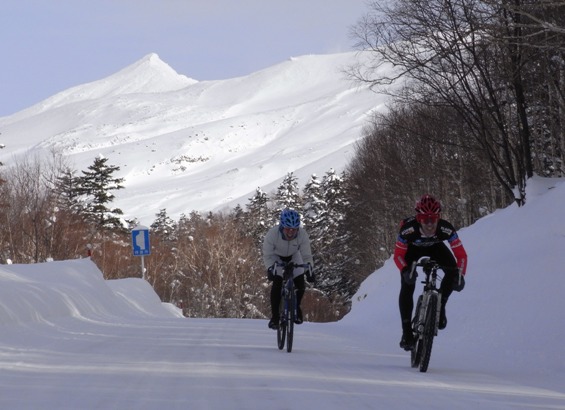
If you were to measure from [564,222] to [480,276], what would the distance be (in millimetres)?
1877

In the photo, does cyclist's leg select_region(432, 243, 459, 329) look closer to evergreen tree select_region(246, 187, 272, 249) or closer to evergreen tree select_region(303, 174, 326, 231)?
evergreen tree select_region(303, 174, 326, 231)

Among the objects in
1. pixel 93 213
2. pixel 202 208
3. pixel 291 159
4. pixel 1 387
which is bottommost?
pixel 1 387

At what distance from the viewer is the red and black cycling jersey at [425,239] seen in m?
10.1

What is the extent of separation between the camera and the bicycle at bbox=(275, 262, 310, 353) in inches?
494

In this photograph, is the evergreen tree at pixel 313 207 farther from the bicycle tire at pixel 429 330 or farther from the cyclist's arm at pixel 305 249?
the bicycle tire at pixel 429 330

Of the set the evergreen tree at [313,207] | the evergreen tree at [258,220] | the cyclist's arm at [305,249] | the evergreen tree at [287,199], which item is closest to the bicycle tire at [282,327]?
the cyclist's arm at [305,249]

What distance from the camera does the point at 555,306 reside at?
508 inches

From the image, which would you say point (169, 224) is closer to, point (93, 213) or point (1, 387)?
point (93, 213)

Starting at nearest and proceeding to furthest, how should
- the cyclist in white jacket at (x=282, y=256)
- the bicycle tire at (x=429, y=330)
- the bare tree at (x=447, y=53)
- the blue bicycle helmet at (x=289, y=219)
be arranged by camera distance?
the bicycle tire at (x=429, y=330), the blue bicycle helmet at (x=289, y=219), the cyclist in white jacket at (x=282, y=256), the bare tree at (x=447, y=53)

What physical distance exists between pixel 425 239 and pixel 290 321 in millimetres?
3000

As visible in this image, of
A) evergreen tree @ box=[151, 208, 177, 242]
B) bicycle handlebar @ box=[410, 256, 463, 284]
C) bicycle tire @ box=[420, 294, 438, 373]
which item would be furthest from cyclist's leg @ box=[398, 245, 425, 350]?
evergreen tree @ box=[151, 208, 177, 242]

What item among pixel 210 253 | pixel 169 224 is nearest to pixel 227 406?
pixel 210 253

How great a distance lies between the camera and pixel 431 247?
10391 millimetres

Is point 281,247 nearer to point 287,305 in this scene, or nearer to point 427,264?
point 287,305
